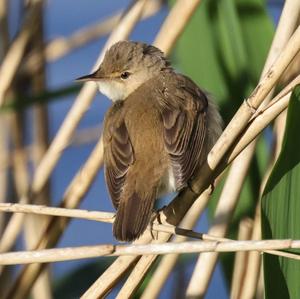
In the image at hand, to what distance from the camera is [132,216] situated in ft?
6.47

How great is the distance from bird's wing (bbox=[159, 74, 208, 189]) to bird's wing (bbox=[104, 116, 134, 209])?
11 cm

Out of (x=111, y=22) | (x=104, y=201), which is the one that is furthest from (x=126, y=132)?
(x=104, y=201)

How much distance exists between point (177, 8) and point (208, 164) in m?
0.67

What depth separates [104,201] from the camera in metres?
6.11

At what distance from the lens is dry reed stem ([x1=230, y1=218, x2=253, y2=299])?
7.58ft

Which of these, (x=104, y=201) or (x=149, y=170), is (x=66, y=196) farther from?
(x=104, y=201)

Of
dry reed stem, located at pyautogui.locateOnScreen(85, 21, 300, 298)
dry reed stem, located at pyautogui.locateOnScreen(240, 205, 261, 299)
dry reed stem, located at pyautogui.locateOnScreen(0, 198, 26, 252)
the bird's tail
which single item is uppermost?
dry reed stem, located at pyautogui.locateOnScreen(85, 21, 300, 298)

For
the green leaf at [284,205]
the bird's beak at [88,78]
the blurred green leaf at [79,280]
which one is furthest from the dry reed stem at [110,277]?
the blurred green leaf at [79,280]

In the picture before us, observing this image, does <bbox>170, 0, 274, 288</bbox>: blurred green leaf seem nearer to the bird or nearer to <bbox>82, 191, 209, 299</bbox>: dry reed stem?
the bird

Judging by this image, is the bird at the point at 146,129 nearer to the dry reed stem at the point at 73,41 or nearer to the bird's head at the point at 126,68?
the bird's head at the point at 126,68

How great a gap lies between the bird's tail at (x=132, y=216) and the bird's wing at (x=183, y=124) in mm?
98

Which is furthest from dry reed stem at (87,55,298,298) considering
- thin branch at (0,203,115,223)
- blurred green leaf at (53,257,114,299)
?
blurred green leaf at (53,257,114,299)

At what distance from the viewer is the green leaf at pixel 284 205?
60.9 inches

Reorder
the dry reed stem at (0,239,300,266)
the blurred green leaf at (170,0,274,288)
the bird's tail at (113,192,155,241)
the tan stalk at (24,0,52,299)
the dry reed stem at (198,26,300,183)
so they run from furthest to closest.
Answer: the tan stalk at (24,0,52,299), the blurred green leaf at (170,0,274,288), the bird's tail at (113,192,155,241), the dry reed stem at (198,26,300,183), the dry reed stem at (0,239,300,266)
